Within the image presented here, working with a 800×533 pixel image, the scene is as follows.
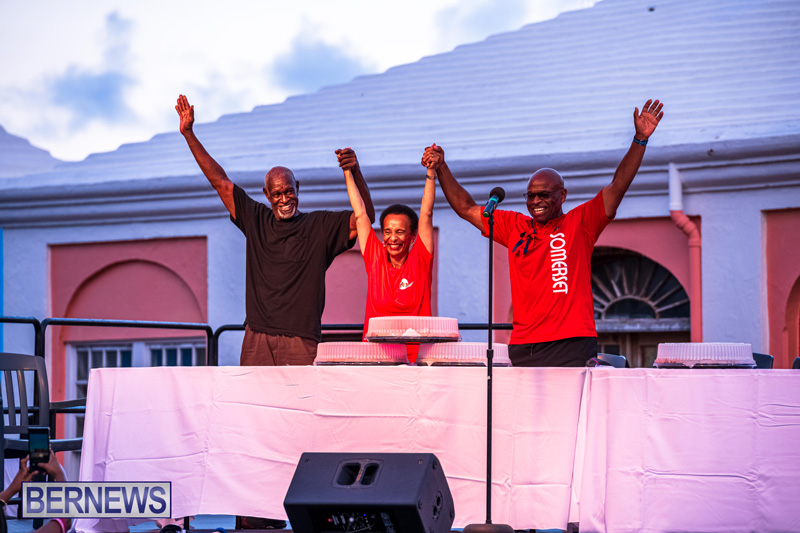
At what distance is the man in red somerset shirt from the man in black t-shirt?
0.68 m

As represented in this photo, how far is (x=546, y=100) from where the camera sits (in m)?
9.84

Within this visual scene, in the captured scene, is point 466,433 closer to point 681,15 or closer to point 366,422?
point 366,422

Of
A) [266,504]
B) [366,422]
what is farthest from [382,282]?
[266,504]

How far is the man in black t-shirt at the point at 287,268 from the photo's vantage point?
4898mm

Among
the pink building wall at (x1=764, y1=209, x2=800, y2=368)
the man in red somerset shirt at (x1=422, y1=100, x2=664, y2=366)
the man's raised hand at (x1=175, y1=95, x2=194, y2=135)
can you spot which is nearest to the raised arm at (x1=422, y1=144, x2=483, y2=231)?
the man in red somerset shirt at (x1=422, y1=100, x2=664, y2=366)

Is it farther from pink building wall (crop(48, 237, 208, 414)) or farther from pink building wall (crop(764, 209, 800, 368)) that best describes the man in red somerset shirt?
pink building wall (crop(48, 237, 208, 414))

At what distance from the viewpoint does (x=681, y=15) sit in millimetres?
10164

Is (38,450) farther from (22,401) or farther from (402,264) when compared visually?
(402,264)

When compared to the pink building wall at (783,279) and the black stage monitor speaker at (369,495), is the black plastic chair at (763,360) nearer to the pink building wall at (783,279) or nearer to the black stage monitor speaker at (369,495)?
the black stage monitor speaker at (369,495)

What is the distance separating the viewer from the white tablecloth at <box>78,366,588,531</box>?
3980mm

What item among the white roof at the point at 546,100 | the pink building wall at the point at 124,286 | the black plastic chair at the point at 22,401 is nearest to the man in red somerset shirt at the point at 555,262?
the black plastic chair at the point at 22,401

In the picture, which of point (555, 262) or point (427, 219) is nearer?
point (555, 262)

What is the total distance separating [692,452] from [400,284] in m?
1.54

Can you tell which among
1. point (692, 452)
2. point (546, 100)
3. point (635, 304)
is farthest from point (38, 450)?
point (546, 100)
